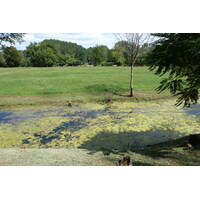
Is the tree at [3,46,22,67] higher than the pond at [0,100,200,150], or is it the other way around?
the tree at [3,46,22,67]

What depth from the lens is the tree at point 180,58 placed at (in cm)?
491

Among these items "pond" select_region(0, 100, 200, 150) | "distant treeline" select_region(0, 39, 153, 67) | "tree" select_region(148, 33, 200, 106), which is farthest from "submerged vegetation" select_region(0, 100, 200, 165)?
"distant treeline" select_region(0, 39, 153, 67)

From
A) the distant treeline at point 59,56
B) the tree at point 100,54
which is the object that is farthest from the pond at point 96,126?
the tree at point 100,54

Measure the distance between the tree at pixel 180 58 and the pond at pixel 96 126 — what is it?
4.14m

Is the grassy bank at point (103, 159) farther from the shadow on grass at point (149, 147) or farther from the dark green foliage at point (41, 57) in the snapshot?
the dark green foliage at point (41, 57)

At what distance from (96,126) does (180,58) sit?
7050mm

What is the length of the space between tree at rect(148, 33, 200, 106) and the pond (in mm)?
4136

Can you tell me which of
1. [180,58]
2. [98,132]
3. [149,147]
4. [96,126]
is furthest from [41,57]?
[180,58]

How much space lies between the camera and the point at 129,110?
14.1 m

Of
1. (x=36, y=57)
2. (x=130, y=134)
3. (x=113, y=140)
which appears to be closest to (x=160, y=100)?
(x=130, y=134)

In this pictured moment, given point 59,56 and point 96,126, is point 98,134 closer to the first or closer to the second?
point 96,126

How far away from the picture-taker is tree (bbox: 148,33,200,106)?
4.91 metres

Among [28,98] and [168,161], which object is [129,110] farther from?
[28,98]

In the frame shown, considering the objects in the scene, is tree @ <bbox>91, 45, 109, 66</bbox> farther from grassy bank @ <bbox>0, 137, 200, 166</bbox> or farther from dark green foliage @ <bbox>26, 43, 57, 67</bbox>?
grassy bank @ <bbox>0, 137, 200, 166</bbox>
